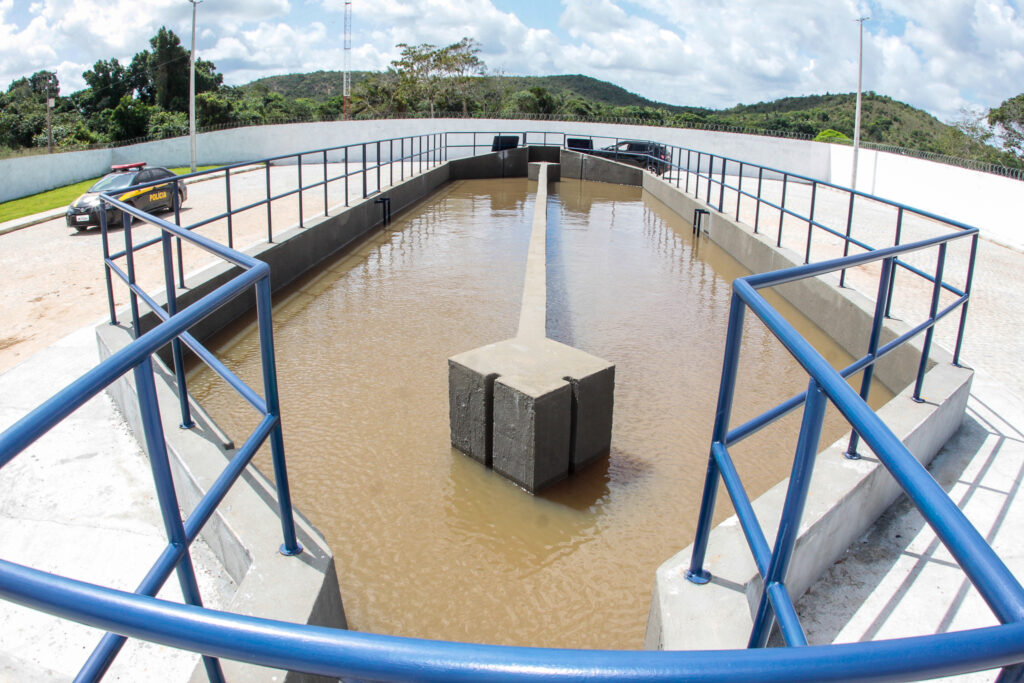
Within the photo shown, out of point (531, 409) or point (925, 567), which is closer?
point (925, 567)

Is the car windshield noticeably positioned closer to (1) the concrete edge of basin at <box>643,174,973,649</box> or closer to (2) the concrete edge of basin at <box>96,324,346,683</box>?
(2) the concrete edge of basin at <box>96,324,346,683</box>

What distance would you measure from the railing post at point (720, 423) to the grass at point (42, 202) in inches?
1116

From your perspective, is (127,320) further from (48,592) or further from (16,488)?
(48,592)

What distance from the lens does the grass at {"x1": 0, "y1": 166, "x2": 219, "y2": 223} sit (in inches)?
1073

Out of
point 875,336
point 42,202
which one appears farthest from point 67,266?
point 42,202

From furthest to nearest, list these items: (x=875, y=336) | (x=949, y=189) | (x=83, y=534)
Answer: (x=949, y=189) → (x=875, y=336) → (x=83, y=534)

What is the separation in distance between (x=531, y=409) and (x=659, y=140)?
126ft

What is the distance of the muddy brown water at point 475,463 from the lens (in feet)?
11.6

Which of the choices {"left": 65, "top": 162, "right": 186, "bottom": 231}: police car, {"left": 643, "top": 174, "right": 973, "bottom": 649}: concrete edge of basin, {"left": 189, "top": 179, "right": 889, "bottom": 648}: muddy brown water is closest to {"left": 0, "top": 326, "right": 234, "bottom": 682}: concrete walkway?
{"left": 189, "top": 179, "right": 889, "bottom": 648}: muddy brown water

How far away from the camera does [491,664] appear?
41.0 inches

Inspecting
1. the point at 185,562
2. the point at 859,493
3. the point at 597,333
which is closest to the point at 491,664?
the point at 185,562

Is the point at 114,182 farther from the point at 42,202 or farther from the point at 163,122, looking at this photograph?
the point at 163,122

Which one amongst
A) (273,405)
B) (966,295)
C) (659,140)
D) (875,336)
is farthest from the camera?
(659,140)

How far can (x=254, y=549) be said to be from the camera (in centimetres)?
297
